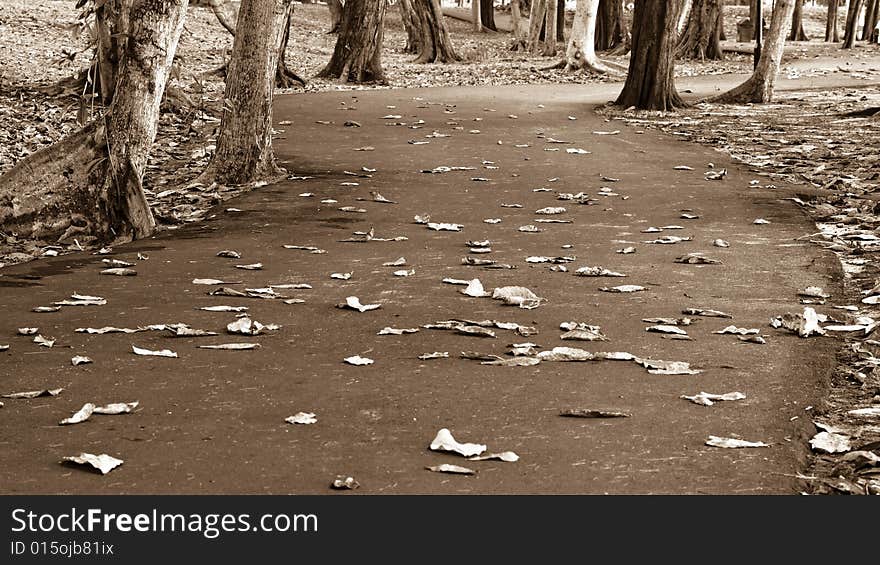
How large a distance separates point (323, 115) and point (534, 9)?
20.8 m

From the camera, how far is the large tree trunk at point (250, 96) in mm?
10633

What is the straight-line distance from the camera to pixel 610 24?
3594cm

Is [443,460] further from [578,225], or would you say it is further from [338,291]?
[578,225]

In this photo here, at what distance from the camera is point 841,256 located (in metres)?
7.36

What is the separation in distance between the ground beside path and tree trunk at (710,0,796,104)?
8.01 meters

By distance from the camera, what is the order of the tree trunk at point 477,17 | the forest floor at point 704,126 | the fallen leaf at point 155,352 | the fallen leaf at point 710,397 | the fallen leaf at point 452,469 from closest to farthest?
the fallen leaf at point 452,469, the fallen leaf at point 710,397, the fallen leaf at point 155,352, the forest floor at point 704,126, the tree trunk at point 477,17

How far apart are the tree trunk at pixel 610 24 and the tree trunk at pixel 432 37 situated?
24.9ft

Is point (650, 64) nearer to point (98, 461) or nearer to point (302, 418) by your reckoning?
point (302, 418)

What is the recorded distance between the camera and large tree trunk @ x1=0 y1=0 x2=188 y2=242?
867 cm

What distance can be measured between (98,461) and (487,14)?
4240 centimetres

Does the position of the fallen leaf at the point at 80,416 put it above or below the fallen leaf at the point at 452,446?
below

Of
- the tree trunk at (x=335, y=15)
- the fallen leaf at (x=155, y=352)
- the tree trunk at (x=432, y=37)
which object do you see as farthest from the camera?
the tree trunk at (x=335, y=15)

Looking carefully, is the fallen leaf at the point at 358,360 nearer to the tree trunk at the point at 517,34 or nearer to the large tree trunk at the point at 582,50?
the large tree trunk at the point at 582,50

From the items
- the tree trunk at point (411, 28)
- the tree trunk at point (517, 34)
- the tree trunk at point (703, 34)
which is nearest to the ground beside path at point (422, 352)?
the tree trunk at point (703, 34)
